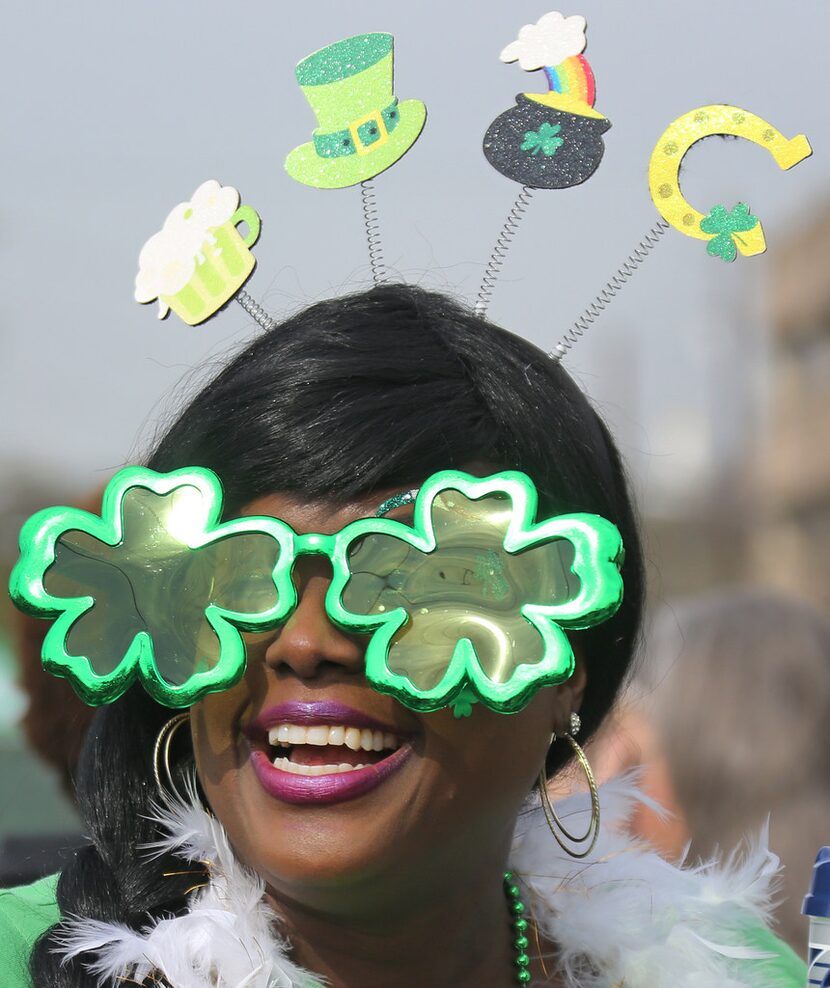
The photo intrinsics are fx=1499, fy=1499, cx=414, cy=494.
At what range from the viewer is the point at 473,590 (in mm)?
1677

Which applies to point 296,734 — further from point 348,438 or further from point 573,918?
point 573,918

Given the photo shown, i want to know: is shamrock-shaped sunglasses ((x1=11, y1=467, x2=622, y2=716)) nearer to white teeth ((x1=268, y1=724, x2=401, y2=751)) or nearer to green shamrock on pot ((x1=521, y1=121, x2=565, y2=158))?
white teeth ((x1=268, y1=724, x2=401, y2=751))

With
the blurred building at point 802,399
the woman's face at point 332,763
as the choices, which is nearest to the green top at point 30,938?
the woman's face at point 332,763

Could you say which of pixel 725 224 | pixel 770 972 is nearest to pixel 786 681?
pixel 770 972

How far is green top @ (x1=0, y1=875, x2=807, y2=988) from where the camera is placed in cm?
185

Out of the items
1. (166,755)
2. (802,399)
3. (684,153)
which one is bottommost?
(802,399)

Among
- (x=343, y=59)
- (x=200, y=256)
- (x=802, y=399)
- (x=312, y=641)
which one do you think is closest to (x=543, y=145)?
(x=343, y=59)

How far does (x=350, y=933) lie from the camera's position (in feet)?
5.96

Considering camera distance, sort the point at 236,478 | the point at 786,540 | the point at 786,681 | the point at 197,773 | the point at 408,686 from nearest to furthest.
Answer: the point at 408,686, the point at 236,478, the point at 197,773, the point at 786,681, the point at 786,540

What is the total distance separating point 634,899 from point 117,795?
79 cm

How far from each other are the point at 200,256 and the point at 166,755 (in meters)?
0.66

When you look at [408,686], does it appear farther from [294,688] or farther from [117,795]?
[117,795]

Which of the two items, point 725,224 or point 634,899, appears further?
point 634,899

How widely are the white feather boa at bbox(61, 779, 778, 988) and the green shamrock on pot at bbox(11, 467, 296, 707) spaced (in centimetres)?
30
